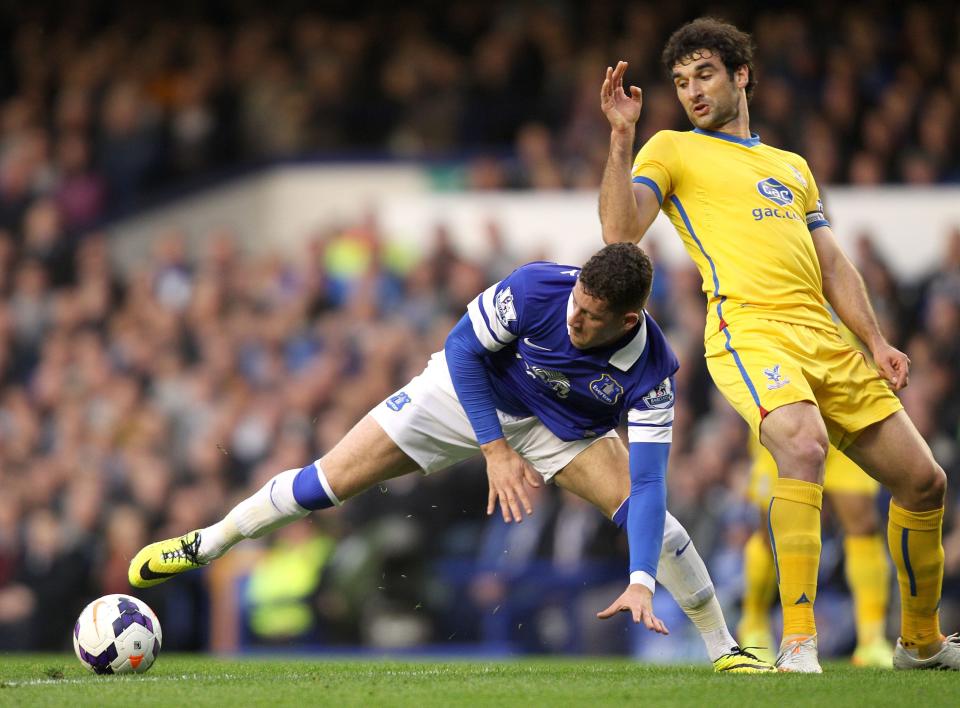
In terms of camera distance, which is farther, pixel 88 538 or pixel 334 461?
pixel 88 538

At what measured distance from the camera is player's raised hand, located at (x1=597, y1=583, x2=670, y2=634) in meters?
5.24

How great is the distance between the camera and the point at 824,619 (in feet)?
33.9

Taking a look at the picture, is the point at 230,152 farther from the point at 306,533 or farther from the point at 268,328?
the point at 306,533

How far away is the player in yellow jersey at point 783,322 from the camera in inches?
232

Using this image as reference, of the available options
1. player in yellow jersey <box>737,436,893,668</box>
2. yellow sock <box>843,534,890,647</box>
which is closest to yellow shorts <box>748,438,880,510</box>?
player in yellow jersey <box>737,436,893,668</box>

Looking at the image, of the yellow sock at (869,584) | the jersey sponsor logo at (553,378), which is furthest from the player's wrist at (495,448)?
the yellow sock at (869,584)

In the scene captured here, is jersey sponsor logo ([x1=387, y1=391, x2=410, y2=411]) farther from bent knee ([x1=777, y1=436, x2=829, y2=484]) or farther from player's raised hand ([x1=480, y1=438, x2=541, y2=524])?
bent knee ([x1=777, y1=436, x2=829, y2=484])

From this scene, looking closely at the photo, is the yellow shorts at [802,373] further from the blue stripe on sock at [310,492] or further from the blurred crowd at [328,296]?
the blurred crowd at [328,296]

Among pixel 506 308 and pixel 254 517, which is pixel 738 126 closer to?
pixel 506 308

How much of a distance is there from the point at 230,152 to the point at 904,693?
41.8 ft

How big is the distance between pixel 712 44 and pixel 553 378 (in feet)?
5.03

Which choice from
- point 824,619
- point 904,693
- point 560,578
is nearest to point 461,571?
point 560,578

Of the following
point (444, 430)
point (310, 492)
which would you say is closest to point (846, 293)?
point (444, 430)

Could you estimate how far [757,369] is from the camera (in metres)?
5.98
